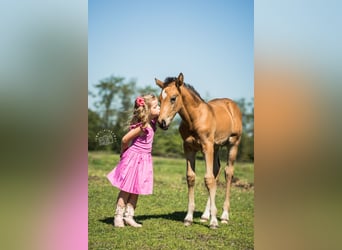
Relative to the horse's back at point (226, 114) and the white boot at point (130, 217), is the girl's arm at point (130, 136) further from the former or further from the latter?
the horse's back at point (226, 114)

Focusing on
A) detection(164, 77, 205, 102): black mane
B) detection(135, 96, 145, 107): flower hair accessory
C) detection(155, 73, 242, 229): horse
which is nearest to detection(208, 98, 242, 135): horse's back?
detection(155, 73, 242, 229): horse

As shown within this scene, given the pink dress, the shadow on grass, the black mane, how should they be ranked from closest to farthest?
1. the black mane
2. the pink dress
3. the shadow on grass

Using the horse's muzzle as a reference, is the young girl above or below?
below

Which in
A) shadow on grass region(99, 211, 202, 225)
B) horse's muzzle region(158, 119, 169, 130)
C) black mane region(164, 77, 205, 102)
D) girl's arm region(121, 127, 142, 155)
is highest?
black mane region(164, 77, 205, 102)

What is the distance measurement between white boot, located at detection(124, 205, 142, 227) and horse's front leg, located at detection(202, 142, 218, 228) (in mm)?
591

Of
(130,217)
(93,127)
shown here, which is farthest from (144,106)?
(130,217)

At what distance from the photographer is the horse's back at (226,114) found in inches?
197

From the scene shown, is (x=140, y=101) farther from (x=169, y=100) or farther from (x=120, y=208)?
(x=120, y=208)

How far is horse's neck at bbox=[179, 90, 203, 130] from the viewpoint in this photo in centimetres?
486

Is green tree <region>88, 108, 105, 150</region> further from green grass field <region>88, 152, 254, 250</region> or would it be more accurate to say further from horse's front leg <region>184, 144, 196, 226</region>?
horse's front leg <region>184, 144, 196, 226</region>

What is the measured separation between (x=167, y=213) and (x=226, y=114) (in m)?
0.94
